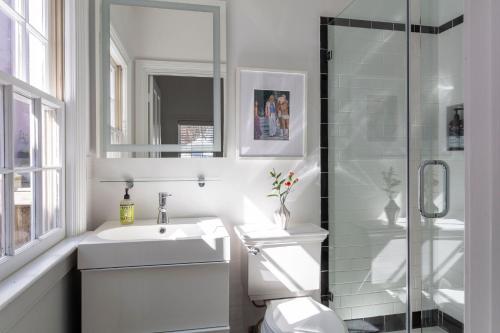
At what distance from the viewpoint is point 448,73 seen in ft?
4.67

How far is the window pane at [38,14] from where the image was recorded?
127cm

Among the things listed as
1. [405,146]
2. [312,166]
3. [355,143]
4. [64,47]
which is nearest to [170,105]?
[64,47]

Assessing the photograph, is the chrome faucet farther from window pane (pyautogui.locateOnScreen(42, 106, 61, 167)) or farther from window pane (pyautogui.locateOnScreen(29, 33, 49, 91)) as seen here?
window pane (pyautogui.locateOnScreen(29, 33, 49, 91))

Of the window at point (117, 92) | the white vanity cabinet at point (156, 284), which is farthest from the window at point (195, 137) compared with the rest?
the white vanity cabinet at point (156, 284)

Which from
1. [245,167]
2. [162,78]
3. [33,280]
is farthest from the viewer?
[245,167]

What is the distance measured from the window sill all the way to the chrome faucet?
40cm

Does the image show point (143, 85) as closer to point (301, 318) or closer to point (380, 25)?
point (380, 25)

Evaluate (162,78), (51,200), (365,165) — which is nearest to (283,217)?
(365,165)

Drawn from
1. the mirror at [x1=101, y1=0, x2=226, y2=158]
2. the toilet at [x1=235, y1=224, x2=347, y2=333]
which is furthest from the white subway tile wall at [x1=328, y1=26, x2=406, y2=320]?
the mirror at [x1=101, y1=0, x2=226, y2=158]

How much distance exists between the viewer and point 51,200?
1.44 metres

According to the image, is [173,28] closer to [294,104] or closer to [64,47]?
[64,47]

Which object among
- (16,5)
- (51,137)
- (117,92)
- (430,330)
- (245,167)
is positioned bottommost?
(430,330)

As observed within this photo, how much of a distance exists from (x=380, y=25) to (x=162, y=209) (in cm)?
150

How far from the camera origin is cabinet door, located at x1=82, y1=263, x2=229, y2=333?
1384mm
